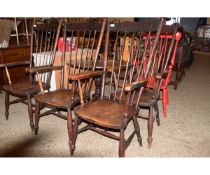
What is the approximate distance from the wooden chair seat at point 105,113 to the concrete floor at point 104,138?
1.46 ft

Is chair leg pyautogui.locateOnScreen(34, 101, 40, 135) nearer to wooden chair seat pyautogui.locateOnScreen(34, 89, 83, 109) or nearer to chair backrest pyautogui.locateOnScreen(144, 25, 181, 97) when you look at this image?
wooden chair seat pyautogui.locateOnScreen(34, 89, 83, 109)

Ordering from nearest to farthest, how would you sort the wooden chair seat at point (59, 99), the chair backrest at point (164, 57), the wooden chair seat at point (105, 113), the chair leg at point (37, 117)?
1. the wooden chair seat at point (105, 113)
2. the wooden chair seat at point (59, 99)
3. the chair backrest at point (164, 57)
4. the chair leg at point (37, 117)

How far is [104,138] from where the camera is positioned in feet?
6.87

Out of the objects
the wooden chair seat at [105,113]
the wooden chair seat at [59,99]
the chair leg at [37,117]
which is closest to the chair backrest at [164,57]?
the wooden chair seat at [105,113]

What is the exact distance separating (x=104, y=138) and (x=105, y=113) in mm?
588

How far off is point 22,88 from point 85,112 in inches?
37.2

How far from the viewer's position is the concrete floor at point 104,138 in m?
1.87

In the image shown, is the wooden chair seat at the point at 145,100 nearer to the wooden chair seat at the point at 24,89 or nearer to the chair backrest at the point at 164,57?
the chair backrest at the point at 164,57

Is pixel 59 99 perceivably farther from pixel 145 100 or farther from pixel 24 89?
pixel 145 100

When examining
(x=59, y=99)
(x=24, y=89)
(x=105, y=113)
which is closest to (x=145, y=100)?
(x=105, y=113)

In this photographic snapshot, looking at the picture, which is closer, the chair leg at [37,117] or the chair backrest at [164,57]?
the chair backrest at [164,57]
